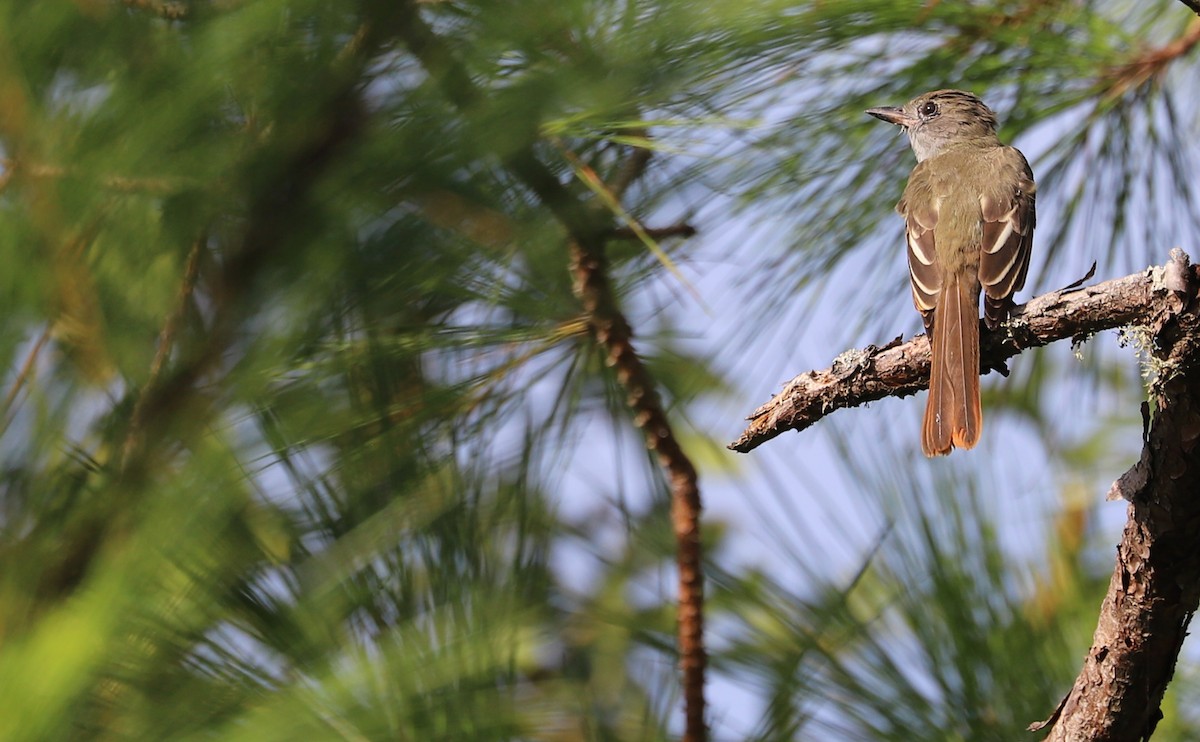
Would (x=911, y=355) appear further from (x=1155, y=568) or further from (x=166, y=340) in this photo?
(x=166, y=340)

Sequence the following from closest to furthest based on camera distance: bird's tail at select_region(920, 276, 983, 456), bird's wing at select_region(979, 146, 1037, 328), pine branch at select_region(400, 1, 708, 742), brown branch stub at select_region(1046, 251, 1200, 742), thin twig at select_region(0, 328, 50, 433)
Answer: brown branch stub at select_region(1046, 251, 1200, 742), thin twig at select_region(0, 328, 50, 433), pine branch at select_region(400, 1, 708, 742), bird's tail at select_region(920, 276, 983, 456), bird's wing at select_region(979, 146, 1037, 328)

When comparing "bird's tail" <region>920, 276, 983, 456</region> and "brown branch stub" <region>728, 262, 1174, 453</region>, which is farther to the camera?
"bird's tail" <region>920, 276, 983, 456</region>

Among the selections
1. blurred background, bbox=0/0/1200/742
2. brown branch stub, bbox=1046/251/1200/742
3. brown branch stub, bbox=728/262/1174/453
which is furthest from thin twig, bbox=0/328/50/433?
brown branch stub, bbox=1046/251/1200/742

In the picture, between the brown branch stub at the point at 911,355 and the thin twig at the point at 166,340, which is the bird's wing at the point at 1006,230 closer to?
the brown branch stub at the point at 911,355

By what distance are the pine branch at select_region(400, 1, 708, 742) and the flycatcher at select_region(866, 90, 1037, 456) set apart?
1.50 feet

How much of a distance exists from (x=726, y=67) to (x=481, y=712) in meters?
1.08

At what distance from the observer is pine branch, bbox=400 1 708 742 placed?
6.39 feet

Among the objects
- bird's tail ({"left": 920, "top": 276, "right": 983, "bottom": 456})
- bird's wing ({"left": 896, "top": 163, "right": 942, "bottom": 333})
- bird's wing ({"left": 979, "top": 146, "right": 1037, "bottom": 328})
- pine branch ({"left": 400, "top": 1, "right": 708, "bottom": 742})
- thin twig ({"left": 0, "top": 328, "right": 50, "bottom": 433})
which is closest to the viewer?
thin twig ({"left": 0, "top": 328, "right": 50, "bottom": 433})

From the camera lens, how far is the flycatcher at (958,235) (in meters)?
2.22

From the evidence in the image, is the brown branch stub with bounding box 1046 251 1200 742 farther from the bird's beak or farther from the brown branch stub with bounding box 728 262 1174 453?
the bird's beak

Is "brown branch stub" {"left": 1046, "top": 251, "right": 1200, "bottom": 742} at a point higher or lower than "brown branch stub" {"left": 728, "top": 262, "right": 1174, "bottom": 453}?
lower

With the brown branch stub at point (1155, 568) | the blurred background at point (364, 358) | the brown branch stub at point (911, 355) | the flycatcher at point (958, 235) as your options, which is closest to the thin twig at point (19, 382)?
the blurred background at point (364, 358)

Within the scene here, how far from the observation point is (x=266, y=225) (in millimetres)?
1708

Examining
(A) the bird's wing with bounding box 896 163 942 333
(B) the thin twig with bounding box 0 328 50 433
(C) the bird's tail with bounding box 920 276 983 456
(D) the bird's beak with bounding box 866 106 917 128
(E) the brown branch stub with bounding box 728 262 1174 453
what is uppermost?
(D) the bird's beak with bounding box 866 106 917 128
